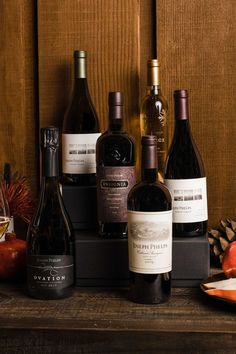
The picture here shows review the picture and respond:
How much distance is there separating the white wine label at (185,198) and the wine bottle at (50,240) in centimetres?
21

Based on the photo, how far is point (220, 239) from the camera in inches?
54.4

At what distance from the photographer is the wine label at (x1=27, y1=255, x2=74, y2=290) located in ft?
3.82

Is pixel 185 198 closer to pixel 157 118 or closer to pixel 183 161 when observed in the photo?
pixel 183 161

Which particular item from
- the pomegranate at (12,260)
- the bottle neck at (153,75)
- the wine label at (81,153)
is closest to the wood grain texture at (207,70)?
the bottle neck at (153,75)

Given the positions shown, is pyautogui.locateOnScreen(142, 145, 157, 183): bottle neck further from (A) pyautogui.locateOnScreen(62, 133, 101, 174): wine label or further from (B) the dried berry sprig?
(B) the dried berry sprig

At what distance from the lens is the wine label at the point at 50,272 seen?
1.16 metres

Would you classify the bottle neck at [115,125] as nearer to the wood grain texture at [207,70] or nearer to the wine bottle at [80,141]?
the wine bottle at [80,141]

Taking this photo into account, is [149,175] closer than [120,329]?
No

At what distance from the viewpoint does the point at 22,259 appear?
1318 mm

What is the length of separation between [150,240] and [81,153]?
0.29m

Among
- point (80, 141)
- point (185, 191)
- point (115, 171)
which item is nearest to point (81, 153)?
point (80, 141)

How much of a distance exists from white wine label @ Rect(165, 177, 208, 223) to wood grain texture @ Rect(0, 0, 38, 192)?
404 mm

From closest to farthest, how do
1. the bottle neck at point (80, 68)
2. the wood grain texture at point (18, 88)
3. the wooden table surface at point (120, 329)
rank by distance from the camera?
the wooden table surface at point (120, 329) → the bottle neck at point (80, 68) → the wood grain texture at point (18, 88)

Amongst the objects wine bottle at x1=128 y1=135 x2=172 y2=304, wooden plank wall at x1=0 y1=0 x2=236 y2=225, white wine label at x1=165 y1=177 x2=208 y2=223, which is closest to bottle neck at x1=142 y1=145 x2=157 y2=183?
wine bottle at x1=128 y1=135 x2=172 y2=304
